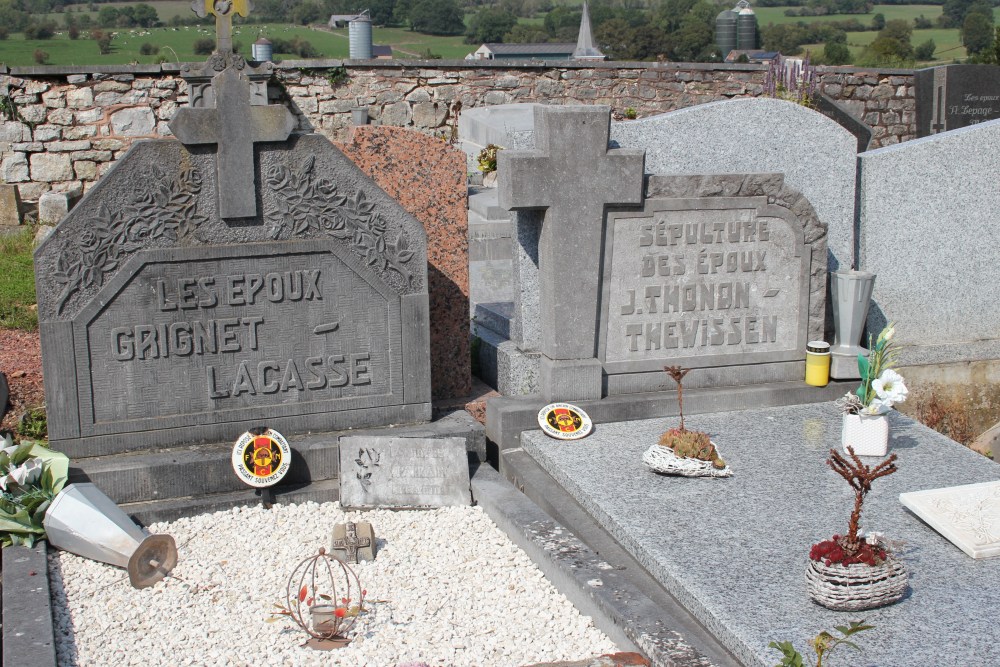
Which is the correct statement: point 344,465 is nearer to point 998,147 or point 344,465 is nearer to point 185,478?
point 185,478

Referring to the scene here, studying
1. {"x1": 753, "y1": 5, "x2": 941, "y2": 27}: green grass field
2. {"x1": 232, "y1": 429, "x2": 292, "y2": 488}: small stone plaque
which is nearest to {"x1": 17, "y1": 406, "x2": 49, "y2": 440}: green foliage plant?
{"x1": 232, "y1": 429, "x2": 292, "y2": 488}: small stone plaque

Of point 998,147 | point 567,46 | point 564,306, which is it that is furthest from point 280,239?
point 567,46

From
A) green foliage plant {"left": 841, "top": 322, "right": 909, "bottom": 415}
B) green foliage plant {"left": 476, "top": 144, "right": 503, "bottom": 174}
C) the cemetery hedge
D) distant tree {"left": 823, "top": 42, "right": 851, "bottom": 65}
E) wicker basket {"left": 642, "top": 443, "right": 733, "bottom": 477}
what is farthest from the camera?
distant tree {"left": 823, "top": 42, "right": 851, "bottom": 65}

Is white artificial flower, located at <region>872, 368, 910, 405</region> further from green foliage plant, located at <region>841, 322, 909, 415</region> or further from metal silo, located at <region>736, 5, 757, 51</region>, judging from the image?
metal silo, located at <region>736, 5, 757, 51</region>

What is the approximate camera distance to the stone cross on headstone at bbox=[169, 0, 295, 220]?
16.5 feet

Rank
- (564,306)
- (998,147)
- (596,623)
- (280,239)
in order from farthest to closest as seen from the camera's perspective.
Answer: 1. (998,147)
2. (564,306)
3. (280,239)
4. (596,623)

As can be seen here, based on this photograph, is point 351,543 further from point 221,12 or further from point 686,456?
point 221,12

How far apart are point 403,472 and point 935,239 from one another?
142 inches

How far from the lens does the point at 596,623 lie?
12.9 feet

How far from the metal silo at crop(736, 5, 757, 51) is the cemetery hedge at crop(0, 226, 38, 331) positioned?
19464 millimetres

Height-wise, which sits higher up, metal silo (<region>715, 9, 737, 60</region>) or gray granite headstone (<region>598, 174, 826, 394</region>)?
metal silo (<region>715, 9, 737, 60</region>)

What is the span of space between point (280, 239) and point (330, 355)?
635mm

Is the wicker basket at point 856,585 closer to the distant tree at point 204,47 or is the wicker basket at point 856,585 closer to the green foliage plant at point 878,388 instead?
the green foliage plant at point 878,388

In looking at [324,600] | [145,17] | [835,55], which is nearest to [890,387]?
[324,600]
